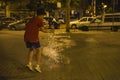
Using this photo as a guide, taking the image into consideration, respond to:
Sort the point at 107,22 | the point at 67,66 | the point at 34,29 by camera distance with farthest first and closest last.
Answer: the point at 107,22, the point at 67,66, the point at 34,29

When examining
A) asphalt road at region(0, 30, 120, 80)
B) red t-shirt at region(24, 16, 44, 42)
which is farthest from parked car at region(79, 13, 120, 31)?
red t-shirt at region(24, 16, 44, 42)

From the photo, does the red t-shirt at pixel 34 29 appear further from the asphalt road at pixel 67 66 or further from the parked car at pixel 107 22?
the parked car at pixel 107 22

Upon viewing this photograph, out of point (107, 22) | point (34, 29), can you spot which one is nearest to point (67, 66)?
point (34, 29)

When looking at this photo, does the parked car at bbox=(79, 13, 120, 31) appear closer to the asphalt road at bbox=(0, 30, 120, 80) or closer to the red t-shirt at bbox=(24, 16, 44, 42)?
the asphalt road at bbox=(0, 30, 120, 80)

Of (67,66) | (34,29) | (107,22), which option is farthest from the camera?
(107,22)

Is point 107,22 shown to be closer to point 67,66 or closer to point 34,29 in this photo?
point 67,66

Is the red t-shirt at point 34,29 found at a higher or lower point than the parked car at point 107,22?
higher

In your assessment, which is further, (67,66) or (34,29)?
(67,66)

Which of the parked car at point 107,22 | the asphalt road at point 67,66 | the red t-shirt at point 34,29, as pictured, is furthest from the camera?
the parked car at point 107,22

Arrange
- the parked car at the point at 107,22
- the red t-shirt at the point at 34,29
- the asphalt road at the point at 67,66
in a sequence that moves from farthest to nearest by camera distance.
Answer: the parked car at the point at 107,22 → the red t-shirt at the point at 34,29 → the asphalt road at the point at 67,66

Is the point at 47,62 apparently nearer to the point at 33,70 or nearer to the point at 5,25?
the point at 33,70

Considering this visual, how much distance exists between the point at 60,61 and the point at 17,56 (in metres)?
2.02

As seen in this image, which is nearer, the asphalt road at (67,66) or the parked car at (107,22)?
the asphalt road at (67,66)

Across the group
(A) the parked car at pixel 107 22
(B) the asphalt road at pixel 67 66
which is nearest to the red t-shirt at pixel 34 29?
(B) the asphalt road at pixel 67 66
